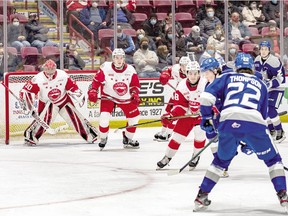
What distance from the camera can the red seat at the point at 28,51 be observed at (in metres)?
11.7

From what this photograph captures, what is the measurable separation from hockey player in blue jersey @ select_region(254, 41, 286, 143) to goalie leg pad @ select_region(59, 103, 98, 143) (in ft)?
6.50

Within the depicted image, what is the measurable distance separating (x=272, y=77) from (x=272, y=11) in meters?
3.06

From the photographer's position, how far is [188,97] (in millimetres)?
8070

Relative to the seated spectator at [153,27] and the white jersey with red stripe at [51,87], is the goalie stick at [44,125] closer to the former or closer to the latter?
the white jersey with red stripe at [51,87]

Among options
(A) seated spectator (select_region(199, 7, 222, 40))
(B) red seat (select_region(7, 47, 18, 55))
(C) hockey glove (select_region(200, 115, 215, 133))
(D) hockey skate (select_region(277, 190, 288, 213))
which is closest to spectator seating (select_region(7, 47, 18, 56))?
(B) red seat (select_region(7, 47, 18, 55))

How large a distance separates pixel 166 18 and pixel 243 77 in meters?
7.39

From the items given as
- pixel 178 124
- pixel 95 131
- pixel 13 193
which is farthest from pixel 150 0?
pixel 13 193

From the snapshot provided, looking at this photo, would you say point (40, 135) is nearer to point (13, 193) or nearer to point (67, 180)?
point (67, 180)

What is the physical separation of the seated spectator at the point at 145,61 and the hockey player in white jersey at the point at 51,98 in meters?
2.20

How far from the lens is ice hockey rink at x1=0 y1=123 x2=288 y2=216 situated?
5805 mm

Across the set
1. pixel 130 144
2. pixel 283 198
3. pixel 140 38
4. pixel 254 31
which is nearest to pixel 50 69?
pixel 130 144

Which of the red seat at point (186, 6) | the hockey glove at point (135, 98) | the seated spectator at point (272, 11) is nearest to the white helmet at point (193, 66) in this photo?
the hockey glove at point (135, 98)

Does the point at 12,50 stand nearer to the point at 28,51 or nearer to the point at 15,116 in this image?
the point at 28,51

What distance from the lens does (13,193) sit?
21.6 feet
